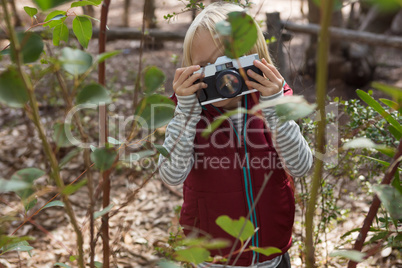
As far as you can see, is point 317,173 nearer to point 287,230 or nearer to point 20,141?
point 287,230

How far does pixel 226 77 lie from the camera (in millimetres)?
951

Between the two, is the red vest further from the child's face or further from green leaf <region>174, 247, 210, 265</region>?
green leaf <region>174, 247, 210, 265</region>

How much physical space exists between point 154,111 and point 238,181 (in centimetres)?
65

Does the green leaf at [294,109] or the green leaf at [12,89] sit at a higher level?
the green leaf at [12,89]

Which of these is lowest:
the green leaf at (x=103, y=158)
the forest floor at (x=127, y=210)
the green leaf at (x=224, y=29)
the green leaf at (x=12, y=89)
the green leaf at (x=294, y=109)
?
the forest floor at (x=127, y=210)

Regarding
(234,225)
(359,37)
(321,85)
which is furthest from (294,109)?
(359,37)

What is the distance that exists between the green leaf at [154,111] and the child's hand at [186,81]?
0.45m

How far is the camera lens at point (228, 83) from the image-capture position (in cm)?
95

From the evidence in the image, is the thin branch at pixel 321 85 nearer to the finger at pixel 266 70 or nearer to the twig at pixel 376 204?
the twig at pixel 376 204

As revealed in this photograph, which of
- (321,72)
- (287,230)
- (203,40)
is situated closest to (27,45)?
(321,72)

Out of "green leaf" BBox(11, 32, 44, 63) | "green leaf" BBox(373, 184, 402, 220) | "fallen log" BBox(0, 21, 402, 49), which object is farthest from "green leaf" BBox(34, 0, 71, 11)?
"fallen log" BBox(0, 21, 402, 49)

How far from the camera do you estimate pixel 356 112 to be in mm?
1420

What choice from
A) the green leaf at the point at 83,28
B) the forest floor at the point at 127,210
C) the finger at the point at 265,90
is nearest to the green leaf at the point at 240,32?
the green leaf at the point at 83,28

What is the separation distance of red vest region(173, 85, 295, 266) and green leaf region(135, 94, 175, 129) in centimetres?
61
